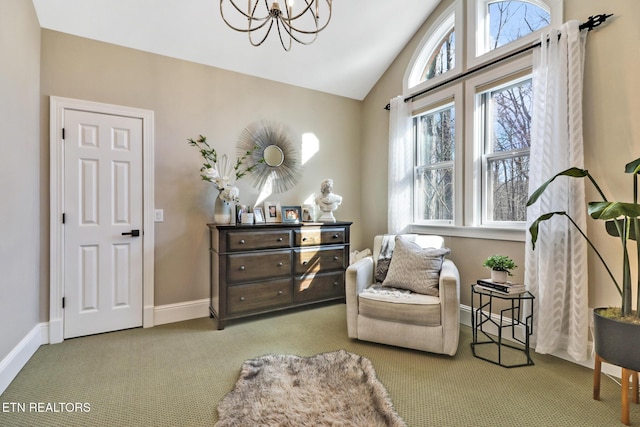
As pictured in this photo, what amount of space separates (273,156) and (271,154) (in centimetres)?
3

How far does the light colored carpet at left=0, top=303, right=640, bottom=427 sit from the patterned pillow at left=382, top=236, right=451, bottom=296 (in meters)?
0.51

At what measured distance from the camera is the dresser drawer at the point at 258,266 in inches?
114

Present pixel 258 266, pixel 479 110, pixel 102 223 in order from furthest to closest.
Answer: pixel 258 266
pixel 479 110
pixel 102 223

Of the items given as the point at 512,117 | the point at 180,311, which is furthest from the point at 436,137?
the point at 180,311

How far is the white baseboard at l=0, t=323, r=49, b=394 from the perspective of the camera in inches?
75.0

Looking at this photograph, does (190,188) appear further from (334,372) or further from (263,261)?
(334,372)

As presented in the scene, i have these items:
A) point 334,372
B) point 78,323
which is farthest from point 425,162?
point 78,323

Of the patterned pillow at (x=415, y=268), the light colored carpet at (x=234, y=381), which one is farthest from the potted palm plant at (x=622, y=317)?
the patterned pillow at (x=415, y=268)

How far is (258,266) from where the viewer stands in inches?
119

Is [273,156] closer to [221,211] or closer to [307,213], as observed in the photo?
[307,213]

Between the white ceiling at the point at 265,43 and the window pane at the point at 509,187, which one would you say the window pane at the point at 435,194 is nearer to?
the window pane at the point at 509,187

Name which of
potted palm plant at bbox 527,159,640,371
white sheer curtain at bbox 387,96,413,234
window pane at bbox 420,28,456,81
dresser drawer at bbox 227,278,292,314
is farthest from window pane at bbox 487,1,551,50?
dresser drawer at bbox 227,278,292,314

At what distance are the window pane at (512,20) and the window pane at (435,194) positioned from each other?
1238 millimetres

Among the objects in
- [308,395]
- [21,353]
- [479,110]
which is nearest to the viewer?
[308,395]
